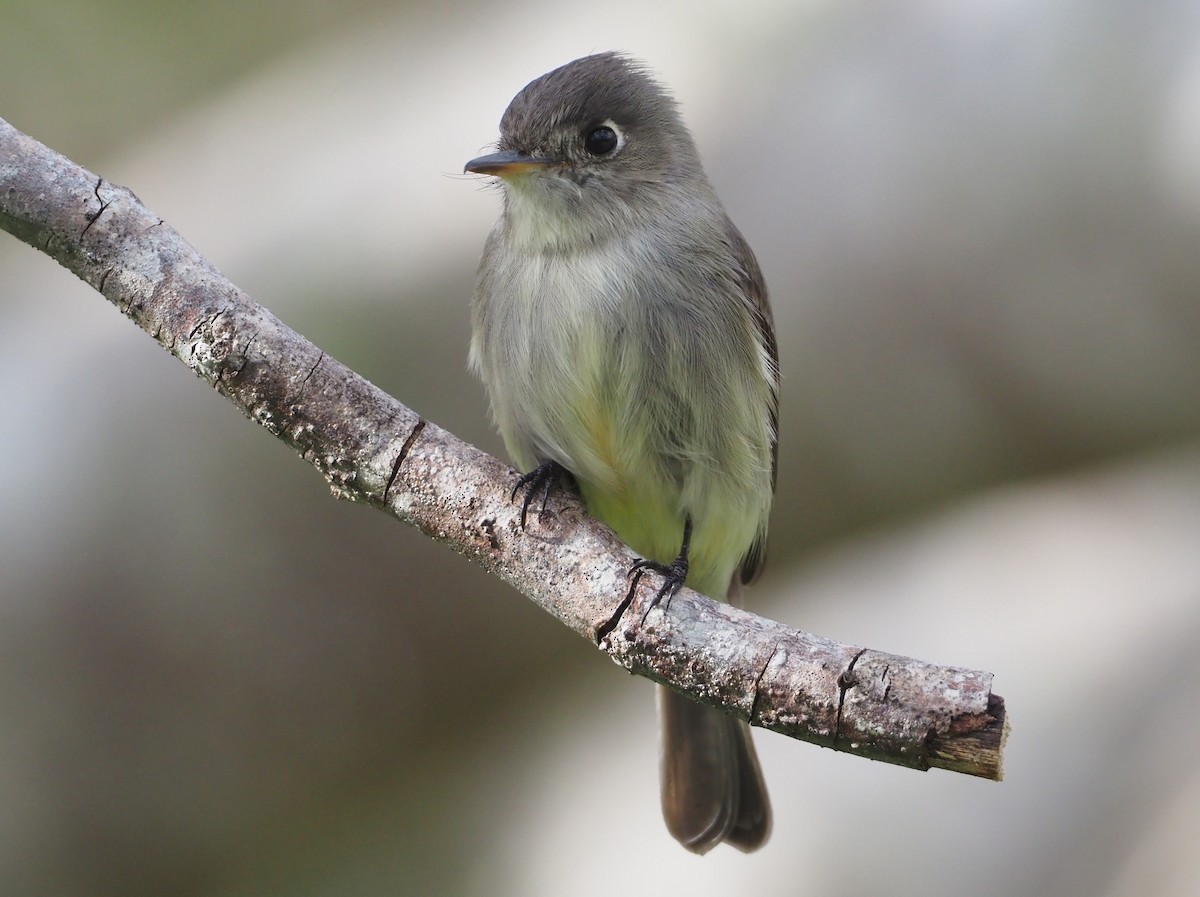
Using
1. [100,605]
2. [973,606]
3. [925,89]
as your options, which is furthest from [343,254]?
[973,606]

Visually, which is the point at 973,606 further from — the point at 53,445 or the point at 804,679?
the point at 53,445

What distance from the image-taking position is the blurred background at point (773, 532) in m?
3.73

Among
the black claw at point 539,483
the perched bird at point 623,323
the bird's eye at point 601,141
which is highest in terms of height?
the bird's eye at point 601,141

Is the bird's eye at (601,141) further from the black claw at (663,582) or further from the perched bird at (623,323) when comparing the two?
the black claw at (663,582)

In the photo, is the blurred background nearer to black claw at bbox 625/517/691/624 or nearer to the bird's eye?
the bird's eye

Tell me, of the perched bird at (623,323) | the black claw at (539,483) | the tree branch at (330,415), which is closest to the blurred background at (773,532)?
the perched bird at (623,323)

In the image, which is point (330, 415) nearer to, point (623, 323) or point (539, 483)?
point (539, 483)

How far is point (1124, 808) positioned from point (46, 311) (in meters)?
4.40

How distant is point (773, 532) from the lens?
169 inches

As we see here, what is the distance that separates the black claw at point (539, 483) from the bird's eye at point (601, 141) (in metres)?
0.76

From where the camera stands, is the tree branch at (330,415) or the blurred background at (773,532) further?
the blurred background at (773,532)

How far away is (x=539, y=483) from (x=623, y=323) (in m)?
0.45

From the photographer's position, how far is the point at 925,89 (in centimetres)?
434

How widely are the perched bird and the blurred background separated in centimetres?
132
